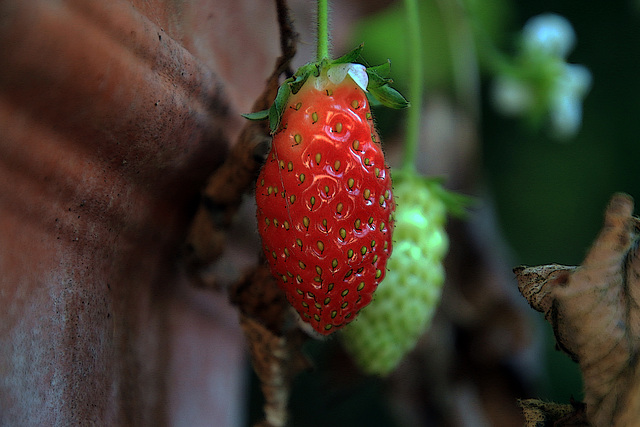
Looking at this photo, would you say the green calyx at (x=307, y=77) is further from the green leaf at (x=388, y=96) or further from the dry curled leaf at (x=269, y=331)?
the dry curled leaf at (x=269, y=331)

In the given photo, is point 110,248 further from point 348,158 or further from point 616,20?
point 616,20

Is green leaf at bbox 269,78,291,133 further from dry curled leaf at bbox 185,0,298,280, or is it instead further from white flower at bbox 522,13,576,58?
white flower at bbox 522,13,576,58

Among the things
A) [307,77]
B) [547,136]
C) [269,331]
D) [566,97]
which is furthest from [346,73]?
[547,136]

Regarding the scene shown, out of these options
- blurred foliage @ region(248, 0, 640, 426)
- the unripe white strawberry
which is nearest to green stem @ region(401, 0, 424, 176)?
the unripe white strawberry

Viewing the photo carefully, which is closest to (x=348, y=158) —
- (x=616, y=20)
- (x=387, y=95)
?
(x=387, y=95)

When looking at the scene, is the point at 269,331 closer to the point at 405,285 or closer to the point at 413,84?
the point at 405,285

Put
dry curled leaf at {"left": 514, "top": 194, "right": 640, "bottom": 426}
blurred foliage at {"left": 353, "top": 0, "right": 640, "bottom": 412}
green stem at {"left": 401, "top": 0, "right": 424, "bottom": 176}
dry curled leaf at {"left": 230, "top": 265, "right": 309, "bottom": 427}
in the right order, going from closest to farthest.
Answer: dry curled leaf at {"left": 514, "top": 194, "right": 640, "bottom": 426}, dry curled leaf at {"left": 230, "top": 265, "right": 309, "bottom": 427}, green stem at {"left": 401, "top": 0, "right": 424, "bottom": 176}, blurred foliage at {"left": 353, "top": 0, "right": 640, "bottom": 412}

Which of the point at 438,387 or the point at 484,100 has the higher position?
the point at 484,100
